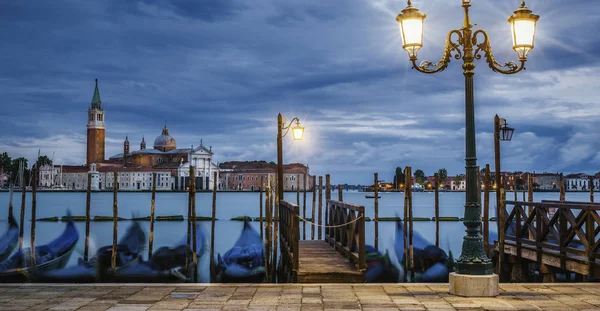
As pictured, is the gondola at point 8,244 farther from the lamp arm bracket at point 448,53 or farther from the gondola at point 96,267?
the lamp arm bracket at point 448,53

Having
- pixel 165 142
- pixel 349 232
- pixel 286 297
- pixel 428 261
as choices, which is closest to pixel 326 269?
pixel 349 232

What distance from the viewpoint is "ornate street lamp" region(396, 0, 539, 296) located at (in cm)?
744

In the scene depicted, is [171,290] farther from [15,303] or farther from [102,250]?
[102,250]

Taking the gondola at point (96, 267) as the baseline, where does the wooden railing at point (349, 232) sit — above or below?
above

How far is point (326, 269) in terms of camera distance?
1060cm

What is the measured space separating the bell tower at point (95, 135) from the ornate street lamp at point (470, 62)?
130 metres

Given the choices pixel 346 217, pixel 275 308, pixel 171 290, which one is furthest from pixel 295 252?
pixel 275 308

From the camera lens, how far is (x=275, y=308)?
22.2 feet

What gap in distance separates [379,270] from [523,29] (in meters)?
9.47

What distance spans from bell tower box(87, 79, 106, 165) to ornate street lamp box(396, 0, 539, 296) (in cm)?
12978

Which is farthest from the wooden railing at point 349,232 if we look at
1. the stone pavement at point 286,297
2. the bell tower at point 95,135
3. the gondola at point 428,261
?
the bell tower at point 95,135

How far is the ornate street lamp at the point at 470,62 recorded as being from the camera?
7438 mm

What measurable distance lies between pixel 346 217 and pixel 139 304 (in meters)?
5.53

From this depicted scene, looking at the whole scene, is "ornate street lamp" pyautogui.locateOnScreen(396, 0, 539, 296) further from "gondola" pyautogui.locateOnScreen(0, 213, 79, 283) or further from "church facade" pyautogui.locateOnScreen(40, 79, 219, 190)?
"church facade" pyautogui.locateOnScreen(40, 79, 219, 190)
